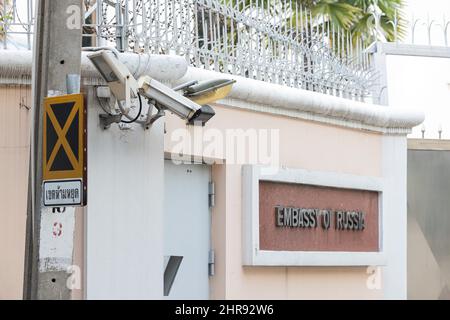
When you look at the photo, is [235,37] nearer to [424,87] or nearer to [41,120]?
[424,87]

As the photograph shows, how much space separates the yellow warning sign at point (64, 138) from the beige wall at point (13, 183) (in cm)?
120

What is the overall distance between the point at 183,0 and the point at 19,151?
77.9 inches

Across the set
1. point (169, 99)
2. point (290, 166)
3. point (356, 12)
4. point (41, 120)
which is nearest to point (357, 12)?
point (356, 12)

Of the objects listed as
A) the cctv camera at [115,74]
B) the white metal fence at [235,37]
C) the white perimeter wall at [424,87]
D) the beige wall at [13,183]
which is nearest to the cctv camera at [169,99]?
the cctv camera at [115,74]

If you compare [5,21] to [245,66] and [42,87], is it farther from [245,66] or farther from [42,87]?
[245,66]

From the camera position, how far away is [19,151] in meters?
8.03

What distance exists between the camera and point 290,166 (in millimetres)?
10141

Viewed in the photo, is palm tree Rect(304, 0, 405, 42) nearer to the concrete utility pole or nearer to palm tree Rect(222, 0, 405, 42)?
palm tree Rect(222, 0, 405, 42)

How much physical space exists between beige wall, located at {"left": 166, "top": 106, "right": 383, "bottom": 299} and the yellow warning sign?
6.37 feet

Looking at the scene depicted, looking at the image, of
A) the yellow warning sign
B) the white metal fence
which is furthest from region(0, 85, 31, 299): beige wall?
the yellow warning sign

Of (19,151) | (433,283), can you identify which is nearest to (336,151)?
(433,283)

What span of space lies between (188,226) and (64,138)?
2.51 metres

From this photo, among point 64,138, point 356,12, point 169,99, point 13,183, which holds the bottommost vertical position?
point 13,183
